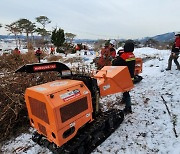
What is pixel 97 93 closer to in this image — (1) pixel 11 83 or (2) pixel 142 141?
(2) pixel 142 141

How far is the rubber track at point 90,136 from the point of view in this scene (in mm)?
4404

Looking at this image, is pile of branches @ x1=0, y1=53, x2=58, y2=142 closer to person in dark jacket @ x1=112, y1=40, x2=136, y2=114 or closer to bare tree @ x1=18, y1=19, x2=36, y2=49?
person in dark jacket @ x1=112, y1=40, x2=136, y2=114

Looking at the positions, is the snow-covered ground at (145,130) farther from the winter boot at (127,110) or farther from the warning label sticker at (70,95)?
the warning label sticker at (70,95)

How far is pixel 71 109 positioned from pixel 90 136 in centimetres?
94

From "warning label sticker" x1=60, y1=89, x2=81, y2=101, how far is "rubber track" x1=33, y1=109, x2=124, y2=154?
0.94 metres

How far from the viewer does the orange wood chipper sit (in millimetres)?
3912

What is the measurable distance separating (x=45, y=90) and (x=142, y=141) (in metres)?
2.56

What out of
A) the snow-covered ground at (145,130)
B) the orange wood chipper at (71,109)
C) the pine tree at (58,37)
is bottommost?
the snow-covered ground at (145,130)

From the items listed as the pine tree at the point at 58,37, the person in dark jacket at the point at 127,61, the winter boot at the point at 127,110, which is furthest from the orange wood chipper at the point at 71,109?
the pine tree at the point at 58,37

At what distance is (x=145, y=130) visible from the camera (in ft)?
17.8

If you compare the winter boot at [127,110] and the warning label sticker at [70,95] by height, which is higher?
the warning label sticker at [70,95]

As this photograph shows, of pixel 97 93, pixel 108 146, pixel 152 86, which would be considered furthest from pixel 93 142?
pixel 152 86

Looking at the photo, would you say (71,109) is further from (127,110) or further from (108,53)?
(108,53)

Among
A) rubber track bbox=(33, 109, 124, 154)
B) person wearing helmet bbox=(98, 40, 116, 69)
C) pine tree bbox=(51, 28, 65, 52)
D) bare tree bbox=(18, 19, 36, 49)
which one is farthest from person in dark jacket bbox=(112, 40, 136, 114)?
bare tree bbox=(18, 19, 36, 49)
